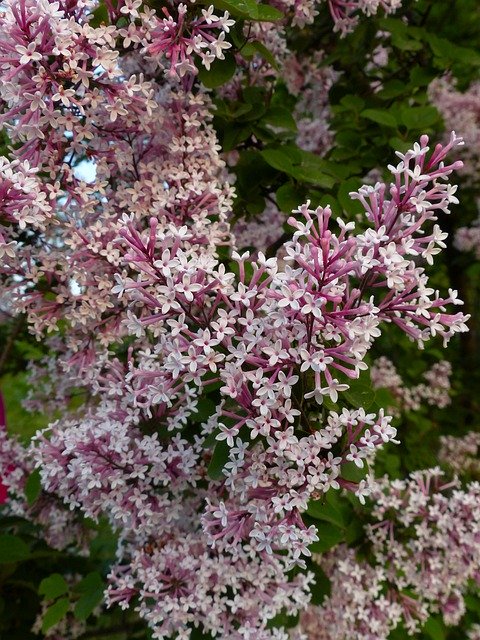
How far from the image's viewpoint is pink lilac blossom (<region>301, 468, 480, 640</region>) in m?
1.50

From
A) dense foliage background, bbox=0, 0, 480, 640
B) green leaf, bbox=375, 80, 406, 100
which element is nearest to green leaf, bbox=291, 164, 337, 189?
dense foliage background, bbox=0, 0, 480, 640

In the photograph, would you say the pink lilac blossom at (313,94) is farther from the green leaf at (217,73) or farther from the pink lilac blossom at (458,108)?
the pink lilac blossom at (458,108)

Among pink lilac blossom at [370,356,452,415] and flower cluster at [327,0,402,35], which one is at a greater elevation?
flower cluster at [327,0,402,35]

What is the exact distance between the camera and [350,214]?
1.49 metres

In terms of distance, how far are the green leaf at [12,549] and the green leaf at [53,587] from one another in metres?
0.10

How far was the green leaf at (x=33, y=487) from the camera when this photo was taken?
147cm

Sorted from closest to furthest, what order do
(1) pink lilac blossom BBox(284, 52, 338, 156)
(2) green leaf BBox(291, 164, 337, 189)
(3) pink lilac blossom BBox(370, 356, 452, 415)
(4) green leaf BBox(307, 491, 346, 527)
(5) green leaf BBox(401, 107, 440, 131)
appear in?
(4) green leaf BBox(307, 491, 346, 527), (2) green leaf BBox(291, 164, 337, 189), (5) green leaf BBox(401, 107, 440, 131), (1) pink lilac blossom BBox(284, 52, 338, 156), (3) pink lilac blossom BBox(370, 356, 452, 415)

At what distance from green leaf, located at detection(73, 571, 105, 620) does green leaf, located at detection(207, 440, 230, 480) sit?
0.63 m

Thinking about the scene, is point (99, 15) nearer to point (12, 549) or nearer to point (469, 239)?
point (12, 549)

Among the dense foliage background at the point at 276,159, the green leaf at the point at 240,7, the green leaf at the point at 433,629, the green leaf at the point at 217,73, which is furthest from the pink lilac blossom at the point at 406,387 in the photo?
the green leaf at the point at 240,7

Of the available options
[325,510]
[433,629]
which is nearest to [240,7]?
[325,510]

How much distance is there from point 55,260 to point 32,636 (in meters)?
1.15

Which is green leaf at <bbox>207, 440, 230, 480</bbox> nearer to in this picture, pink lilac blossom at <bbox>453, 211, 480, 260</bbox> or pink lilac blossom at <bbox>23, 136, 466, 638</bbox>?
pink lilac blossom at <bbox>23, 136, 466, 638</bbox>

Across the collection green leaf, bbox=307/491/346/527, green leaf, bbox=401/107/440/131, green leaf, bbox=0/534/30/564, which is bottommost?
green leaf, bbox=0/534/30/564
